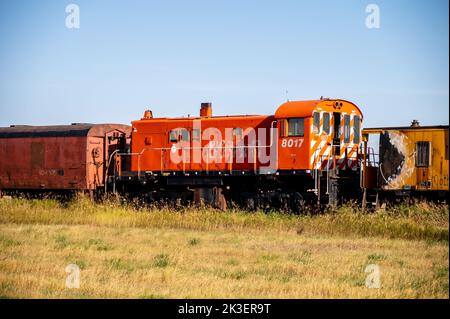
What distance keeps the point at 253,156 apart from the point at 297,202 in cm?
271

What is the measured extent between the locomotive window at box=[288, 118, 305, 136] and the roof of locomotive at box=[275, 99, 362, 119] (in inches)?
7.5

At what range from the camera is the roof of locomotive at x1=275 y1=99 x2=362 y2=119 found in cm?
2575

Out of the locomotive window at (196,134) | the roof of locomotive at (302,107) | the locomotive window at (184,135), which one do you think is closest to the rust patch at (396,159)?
the roof of locomotive at (302,107)

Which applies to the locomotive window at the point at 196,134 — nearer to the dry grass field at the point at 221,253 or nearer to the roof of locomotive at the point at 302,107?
the roof of locomotive at the point at 302,107

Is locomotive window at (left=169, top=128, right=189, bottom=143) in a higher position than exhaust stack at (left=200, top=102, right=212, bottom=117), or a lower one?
lower

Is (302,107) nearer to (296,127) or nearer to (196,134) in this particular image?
(296,127)

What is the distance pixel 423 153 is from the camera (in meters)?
23.9

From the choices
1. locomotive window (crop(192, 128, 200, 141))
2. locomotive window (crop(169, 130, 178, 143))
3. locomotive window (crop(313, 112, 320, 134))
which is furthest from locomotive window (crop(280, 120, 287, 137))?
locomotive window (crop(169, 130, 178, 143))

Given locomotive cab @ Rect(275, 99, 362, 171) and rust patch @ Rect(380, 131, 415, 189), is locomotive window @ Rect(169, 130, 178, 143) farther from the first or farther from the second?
rust patch @ Rect(380, 131, 415, 189)

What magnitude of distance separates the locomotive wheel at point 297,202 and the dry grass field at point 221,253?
1873mm

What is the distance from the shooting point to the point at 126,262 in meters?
15.0
